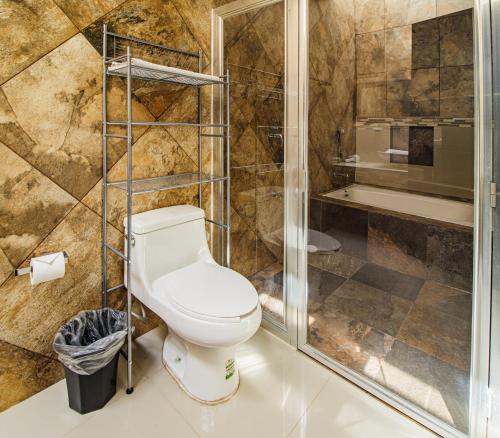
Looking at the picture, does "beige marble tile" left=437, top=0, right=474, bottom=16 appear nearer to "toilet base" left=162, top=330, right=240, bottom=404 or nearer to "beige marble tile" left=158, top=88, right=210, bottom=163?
"beige marble tile" left=158, top=88, right=210, bottom=163

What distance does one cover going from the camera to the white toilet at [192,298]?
4.64ft

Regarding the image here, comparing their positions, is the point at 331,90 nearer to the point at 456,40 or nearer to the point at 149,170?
the point at 456,40

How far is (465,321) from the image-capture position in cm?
133

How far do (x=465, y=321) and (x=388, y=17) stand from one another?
1.34 m

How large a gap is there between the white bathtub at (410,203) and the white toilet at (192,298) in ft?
2.27

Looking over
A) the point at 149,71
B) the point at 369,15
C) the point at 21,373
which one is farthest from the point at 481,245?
the point at 21,373

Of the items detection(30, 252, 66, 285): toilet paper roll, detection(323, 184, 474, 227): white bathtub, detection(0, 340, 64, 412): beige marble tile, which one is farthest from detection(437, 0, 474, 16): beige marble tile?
detection(0, 340, 64, 412): beige marble tile

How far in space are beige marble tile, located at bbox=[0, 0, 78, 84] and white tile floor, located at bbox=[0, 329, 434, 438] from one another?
1454 millimetres

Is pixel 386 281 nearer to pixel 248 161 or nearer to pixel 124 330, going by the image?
pixel 248 161

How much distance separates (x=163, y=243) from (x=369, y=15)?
4.90ft

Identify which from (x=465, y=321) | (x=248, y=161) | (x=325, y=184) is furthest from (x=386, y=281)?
(x=248, y=161)

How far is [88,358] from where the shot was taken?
1403 mm

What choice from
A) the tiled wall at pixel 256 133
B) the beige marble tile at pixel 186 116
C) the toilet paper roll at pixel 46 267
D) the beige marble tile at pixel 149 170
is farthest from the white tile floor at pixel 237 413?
the beige marble tile at pixel 186 116

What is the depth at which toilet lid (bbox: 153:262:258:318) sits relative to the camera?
4.73 ft
